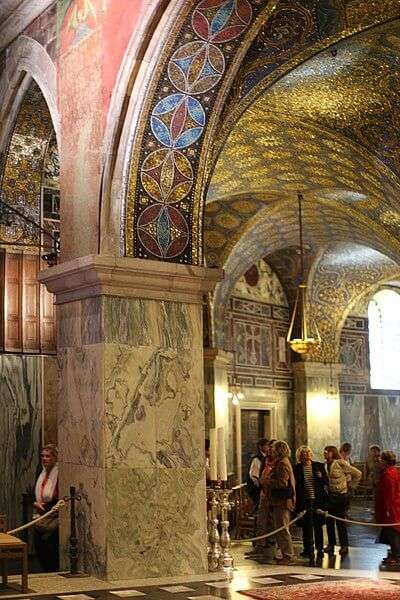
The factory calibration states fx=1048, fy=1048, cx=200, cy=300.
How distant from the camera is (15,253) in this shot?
1147 centimetres

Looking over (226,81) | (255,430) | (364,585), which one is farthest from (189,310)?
(255,430)

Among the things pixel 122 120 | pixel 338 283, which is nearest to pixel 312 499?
pixel 122 120

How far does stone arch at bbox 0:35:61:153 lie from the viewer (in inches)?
384

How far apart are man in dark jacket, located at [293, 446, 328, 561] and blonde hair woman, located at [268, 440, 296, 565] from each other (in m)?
0.40

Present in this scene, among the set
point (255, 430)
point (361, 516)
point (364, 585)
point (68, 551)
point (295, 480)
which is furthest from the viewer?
point (255, 430)

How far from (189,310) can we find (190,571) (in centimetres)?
220

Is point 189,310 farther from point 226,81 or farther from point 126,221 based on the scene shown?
point 226,81

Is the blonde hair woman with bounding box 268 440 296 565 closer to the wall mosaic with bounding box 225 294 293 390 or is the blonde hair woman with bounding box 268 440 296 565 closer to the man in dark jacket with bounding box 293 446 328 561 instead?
the man in dark jacket with bounding box 293 446 328 561

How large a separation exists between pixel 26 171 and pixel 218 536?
4.74m

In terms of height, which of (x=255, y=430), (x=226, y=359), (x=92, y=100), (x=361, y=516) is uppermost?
(x=92, y=100)

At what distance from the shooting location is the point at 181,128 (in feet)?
29.6

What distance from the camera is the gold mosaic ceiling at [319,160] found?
37.2 ft

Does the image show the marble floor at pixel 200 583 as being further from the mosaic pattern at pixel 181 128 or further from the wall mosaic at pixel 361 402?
the wall mosaic at pixel 361 402

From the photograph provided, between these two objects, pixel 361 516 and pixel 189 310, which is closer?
pixel 189 310
